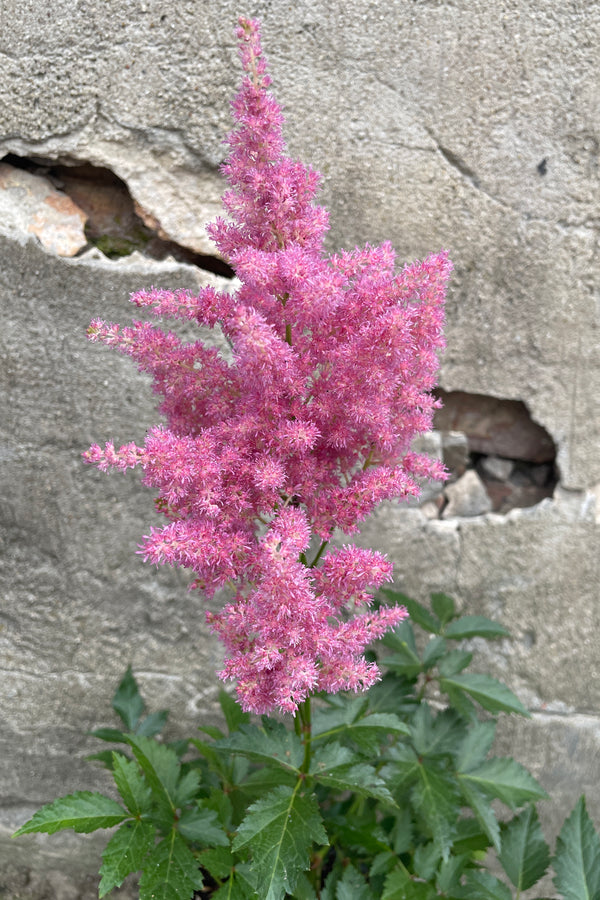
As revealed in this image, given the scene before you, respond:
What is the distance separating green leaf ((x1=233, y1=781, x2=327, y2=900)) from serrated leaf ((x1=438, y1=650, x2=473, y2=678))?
0.56 m

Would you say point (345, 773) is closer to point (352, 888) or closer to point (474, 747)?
point (352, 888)

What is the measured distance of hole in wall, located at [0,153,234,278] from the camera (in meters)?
1.79

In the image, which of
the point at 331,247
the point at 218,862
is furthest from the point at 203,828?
the point at 331,247

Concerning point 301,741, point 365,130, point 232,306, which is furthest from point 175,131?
point 301,741

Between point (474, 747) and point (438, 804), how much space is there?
0.70ft

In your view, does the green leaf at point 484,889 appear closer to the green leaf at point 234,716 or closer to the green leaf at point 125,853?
the green leaf at point 234,716

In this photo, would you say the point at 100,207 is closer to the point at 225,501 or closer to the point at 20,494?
the point at 20,494

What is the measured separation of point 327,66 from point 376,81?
126 mm

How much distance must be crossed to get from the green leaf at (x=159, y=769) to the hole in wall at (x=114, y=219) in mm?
1199

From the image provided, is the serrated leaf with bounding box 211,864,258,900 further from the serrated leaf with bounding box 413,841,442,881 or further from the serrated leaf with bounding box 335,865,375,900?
the serrated leaf with bounding box 413,841,442,881

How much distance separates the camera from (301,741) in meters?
1.37

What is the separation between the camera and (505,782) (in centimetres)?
154

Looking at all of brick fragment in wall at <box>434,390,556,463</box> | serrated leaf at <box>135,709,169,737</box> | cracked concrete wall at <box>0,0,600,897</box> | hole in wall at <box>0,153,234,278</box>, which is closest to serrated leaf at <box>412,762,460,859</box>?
cracked concrete wall at <box>0,0,600,897</box>

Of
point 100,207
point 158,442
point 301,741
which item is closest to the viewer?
point 158,442
